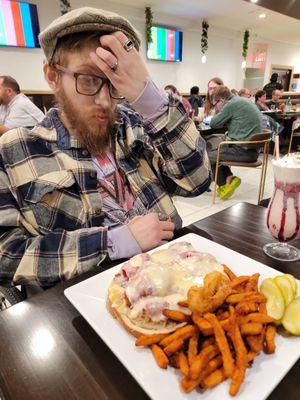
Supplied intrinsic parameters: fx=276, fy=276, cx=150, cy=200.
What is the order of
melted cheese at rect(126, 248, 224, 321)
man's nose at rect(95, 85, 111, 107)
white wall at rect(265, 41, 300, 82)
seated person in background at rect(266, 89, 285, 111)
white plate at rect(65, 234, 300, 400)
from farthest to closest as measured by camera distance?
white wall at rect(265, 41, 300, 82) < seated person in background at rect(266, 89, 285, 111) < man's nose at rect(95, 85, 111, 107) < melted cheese at rect(126, 248, 224, 321) < white plate at rect(65, 234, 300, 400)

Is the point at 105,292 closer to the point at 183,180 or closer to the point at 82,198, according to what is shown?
the point at 82,198

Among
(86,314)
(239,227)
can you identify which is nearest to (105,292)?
(86,314)

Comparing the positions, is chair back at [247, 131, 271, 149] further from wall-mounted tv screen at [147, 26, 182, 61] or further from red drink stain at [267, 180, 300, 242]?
wall-mounted tv screen at [147, 26, 182, 61]

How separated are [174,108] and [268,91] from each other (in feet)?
28.4

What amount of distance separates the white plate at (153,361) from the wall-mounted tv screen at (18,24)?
609 cm

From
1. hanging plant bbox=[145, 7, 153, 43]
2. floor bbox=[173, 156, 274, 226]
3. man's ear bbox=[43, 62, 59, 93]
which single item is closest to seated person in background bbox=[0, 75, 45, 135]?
floor bbox=[173, 156, 274, 226]

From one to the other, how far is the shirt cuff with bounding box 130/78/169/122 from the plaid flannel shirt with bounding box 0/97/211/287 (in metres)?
0.02

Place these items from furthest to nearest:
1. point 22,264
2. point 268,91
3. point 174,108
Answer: point 268,91, point 174,108, point 22,264

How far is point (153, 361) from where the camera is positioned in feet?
1.68

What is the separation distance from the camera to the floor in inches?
130

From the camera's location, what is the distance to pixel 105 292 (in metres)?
0.70

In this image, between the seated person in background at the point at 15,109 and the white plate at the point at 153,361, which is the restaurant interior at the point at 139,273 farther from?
the seated person in background at the point at 15,109

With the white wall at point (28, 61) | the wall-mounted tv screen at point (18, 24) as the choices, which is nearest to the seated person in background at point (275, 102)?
the white wall at point (28, 61)

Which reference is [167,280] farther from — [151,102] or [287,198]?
[151,102]
